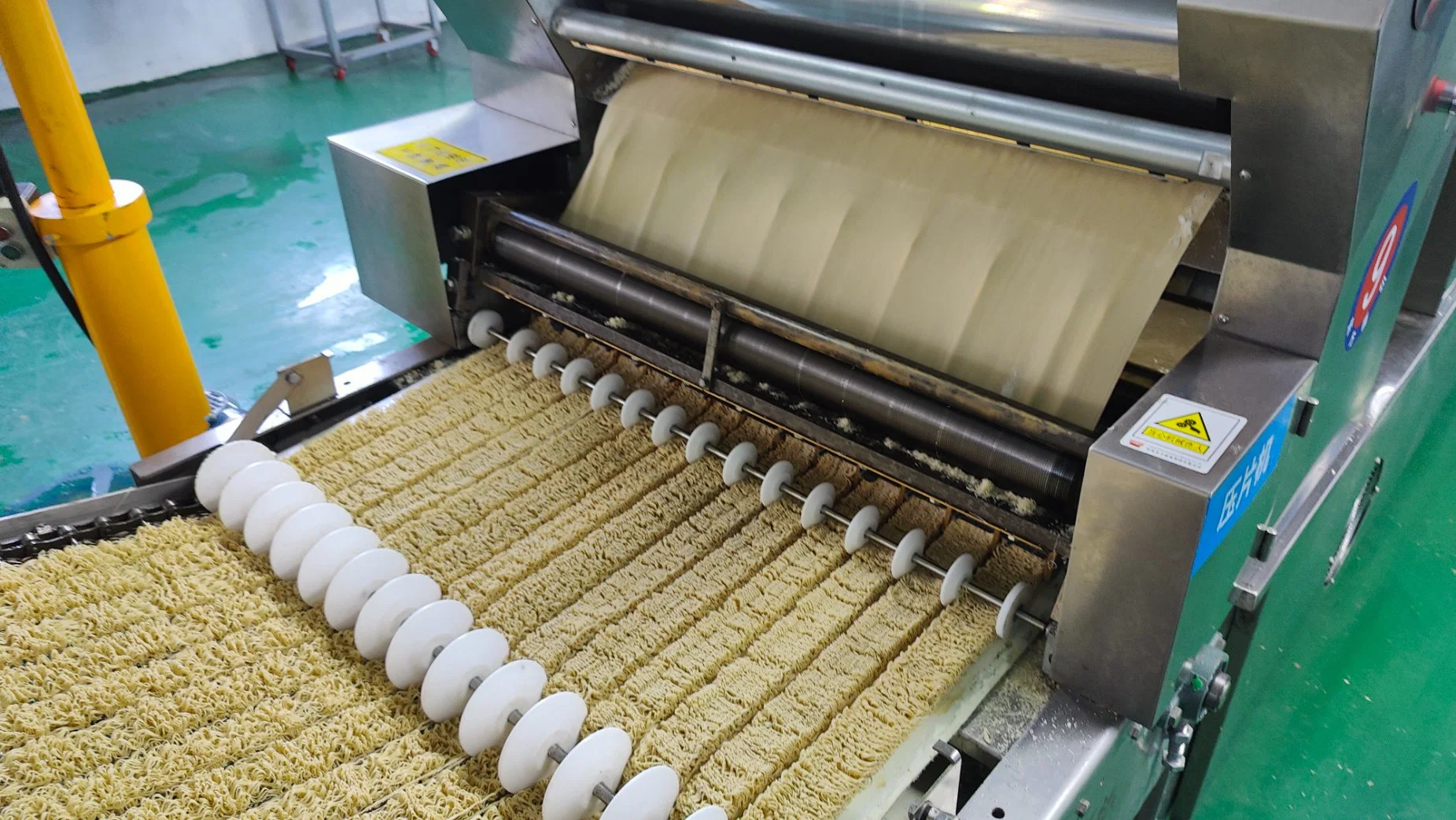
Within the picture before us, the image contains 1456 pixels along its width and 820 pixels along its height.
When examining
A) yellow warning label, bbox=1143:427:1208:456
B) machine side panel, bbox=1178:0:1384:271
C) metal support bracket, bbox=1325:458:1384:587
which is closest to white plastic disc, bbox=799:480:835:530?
yellow warning label, bbox=1143:427:1208:456

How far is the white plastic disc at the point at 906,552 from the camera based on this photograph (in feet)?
4.72

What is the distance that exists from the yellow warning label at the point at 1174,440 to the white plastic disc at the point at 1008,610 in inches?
14.1

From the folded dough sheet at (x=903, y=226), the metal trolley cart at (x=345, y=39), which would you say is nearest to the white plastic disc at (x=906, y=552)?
the folded dough sheet at (x=903, y=226)

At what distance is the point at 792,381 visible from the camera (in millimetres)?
1587

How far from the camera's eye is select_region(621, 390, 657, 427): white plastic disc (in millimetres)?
1796

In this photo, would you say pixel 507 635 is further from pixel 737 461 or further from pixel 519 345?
pixel 519 345

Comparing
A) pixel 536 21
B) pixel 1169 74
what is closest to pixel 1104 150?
pixel 1169 74

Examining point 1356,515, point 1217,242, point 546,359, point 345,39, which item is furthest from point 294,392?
point 345,39

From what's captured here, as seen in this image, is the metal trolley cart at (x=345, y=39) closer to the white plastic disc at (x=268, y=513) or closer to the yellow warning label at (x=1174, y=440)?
the white plastic disc at (x=268, y=513)

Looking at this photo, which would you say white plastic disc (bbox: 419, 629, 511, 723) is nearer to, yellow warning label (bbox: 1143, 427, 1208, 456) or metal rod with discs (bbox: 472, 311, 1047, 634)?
metal rod with discs (bbox: 472, 311, 1047, 634)

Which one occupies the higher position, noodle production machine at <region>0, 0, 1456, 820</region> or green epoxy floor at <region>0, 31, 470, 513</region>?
noodle production machine at <region>0, 0, 1456, 820</region>

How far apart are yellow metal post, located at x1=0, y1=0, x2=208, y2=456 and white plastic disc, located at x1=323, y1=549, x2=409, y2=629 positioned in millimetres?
1147

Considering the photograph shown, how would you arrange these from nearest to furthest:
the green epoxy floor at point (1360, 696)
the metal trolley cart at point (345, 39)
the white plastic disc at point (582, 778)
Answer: the white plastic disc at point (582, 778) → the green epoxy floor at point (1360, 696) → the metal trolley cart at point (345, 39)

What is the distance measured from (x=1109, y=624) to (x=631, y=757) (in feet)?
1.94
